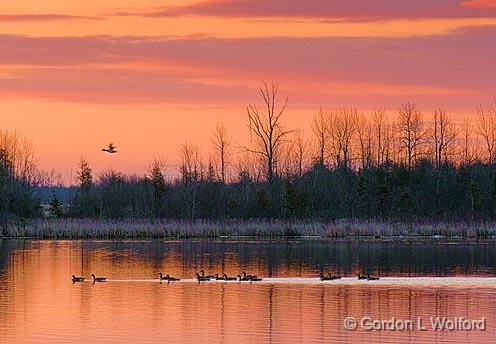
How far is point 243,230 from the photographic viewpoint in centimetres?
5541

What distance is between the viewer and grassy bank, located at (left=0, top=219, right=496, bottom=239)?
5409cm

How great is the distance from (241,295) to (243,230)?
25.6m

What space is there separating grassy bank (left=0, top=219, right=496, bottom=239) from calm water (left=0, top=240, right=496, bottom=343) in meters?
6.68

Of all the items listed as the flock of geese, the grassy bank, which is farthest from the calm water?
the grassy bank

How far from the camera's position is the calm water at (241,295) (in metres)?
23.3

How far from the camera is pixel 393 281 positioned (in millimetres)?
32781

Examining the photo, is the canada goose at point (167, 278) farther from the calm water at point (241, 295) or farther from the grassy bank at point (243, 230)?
the grassy bank at point (243, 230)

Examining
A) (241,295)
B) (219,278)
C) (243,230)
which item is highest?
(243,230)

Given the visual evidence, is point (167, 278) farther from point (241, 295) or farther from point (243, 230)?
point (243, 230)

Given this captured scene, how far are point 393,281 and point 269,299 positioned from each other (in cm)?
556

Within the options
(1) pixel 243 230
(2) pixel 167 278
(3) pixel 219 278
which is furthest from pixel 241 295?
(1) pixel 243 230

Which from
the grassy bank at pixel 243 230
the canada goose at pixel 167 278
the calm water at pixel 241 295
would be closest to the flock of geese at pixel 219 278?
the canada goose at pixel 167 278

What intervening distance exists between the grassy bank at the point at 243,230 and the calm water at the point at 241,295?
6.68 metres

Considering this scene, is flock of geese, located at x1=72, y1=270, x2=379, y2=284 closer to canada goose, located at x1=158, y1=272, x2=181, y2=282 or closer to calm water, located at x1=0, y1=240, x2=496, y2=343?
canada goose, located at x1=158, y1=272, x2=181, y2=282
